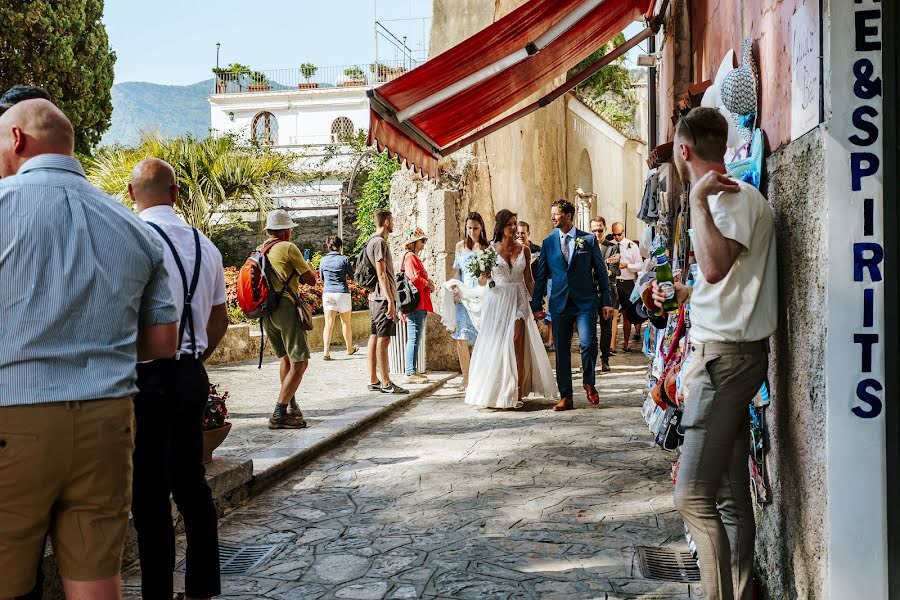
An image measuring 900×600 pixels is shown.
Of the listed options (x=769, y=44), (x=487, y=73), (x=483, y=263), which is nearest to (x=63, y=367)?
(x=769, y=44)

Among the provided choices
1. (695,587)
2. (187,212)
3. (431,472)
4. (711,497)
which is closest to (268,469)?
(431,472)

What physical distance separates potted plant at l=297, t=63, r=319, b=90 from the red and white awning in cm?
5084

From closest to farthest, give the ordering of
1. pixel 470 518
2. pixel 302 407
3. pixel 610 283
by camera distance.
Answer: pixel 470 518
pixel 302 407
pixel 610 283

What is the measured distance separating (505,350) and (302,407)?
7.49 ft

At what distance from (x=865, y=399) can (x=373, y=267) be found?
824cm

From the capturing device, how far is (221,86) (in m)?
56.7

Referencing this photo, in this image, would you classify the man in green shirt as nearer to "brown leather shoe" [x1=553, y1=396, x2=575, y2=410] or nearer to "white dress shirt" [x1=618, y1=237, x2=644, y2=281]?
"brown leather shoe" [x1=553, y1=396, x2=575, y2=410]

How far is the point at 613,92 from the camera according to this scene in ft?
121

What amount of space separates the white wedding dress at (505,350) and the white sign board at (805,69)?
252 inches

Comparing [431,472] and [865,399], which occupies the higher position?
[865,399]

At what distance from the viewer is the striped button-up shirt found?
2480mm

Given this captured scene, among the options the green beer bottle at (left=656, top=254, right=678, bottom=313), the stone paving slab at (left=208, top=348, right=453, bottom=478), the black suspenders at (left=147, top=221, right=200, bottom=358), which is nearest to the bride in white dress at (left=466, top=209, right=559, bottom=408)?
the stone paving slab at (left=208, top=348, right=453, bottom=478)

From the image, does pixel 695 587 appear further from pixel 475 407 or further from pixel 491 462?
pixel 475 407

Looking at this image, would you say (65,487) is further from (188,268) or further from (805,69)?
(805,69)
